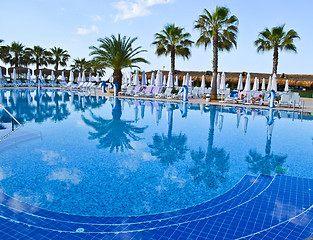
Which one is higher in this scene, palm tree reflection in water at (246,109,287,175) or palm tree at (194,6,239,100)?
A: palm tree at (194,6,239,100)

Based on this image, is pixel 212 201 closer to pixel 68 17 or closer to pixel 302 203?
pixel 302 203

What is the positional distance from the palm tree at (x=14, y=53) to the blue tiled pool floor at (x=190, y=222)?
4447 centimetres

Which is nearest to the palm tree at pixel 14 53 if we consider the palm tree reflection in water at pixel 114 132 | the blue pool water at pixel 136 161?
the blue pool water at pixel 136 161

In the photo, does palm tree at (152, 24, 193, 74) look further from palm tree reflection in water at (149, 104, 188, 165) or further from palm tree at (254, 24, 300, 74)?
palm tree reflection in water at (149, 104, 188, 165)

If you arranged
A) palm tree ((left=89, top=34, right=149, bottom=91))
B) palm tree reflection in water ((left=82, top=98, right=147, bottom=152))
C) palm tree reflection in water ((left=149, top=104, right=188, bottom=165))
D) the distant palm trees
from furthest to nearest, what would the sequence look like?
1. the distant palm trees
2. palm tree ((left=89, top=34, right=149, bottom=91))
3. palm tree reflection in water ((left=82, top=98, right=147, bottom=152))
4. palm tree reflection in water ((left=149, top=104, right=188, bottom=165))

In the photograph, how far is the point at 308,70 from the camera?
33.6 m

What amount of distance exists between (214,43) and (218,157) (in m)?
16.2

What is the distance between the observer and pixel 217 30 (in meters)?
20.2

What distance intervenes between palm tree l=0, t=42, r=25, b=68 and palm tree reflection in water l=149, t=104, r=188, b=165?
136ft

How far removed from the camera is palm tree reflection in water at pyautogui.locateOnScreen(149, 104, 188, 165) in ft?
20.4

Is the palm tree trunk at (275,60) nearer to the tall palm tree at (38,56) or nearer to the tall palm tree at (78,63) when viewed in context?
the tall palm tree at (78,63)

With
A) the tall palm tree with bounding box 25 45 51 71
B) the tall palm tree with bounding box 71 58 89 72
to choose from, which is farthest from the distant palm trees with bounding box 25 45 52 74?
the tall palm tree with bounding box 71 58 89 72

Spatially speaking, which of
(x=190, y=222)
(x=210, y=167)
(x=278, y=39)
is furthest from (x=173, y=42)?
(x=190, y=222)

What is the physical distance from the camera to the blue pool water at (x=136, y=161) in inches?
165
